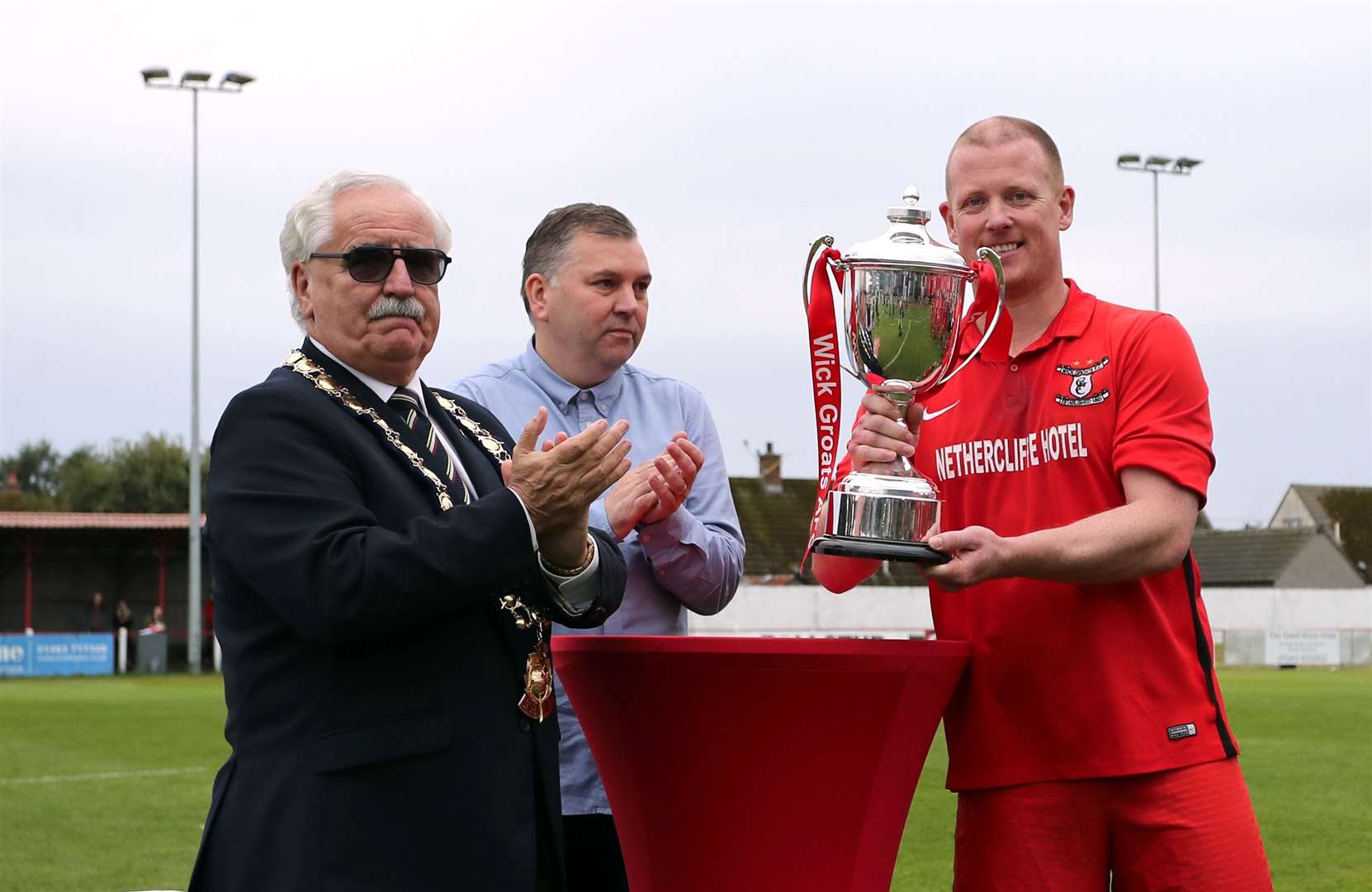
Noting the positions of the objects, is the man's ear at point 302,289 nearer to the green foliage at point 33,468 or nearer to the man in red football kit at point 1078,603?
the man in red football kit at point 1078,603

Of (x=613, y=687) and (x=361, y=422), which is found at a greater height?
(x=361, y=422)

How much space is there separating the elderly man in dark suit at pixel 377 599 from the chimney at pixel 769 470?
4742 cm

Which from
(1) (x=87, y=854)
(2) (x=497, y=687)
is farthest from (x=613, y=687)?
(1) (x=87, y=854)

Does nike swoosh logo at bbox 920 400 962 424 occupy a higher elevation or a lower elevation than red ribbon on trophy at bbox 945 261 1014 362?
lower

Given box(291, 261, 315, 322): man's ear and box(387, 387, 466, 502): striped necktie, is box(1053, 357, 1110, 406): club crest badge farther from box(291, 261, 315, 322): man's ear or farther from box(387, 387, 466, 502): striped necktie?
box(291, 261, 315, 322): man's ear

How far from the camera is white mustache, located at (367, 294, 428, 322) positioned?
2637 mm

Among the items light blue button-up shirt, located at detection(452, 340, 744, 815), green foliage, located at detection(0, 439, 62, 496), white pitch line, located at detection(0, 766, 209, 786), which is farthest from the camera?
green foliage, located at detection(0, 439, 62, 496)

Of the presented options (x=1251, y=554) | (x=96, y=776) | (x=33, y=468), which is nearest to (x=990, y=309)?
(x=96, y=776)

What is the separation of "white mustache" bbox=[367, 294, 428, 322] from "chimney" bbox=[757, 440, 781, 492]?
47450 mm

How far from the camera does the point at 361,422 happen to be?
2.63m

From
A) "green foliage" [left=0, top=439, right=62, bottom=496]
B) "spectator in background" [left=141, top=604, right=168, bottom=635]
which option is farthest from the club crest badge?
"green foliage" [left=0, top=439, right=62, bottom=496]

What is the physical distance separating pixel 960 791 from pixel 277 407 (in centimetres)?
150

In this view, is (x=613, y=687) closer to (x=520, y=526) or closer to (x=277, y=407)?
(x=520, y=526)

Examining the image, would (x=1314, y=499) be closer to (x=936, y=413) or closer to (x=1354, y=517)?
(x=1354, y=517)
